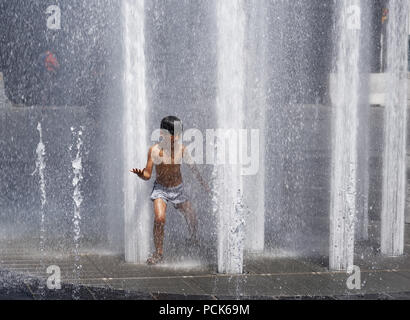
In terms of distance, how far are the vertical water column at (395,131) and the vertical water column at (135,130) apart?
235 centimetres

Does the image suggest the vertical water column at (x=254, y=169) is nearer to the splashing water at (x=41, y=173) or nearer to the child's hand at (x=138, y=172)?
the child's hand at (x=138, y=172)

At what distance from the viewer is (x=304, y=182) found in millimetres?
13344

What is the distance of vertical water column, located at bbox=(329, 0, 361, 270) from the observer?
6789 mm

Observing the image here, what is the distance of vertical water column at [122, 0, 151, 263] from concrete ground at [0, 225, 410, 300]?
0.87ft

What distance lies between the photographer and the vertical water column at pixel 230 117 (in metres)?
6.52

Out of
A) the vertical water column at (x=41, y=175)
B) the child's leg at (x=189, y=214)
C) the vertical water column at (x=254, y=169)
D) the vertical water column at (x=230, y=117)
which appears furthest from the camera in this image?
the vertical water column at (x=41, y=175)

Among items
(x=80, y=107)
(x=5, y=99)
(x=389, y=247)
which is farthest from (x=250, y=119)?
(x=80, y=107)

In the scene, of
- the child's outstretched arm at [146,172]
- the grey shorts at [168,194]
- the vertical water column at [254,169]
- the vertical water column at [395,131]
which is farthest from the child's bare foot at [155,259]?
the vertical water column at [395,131]

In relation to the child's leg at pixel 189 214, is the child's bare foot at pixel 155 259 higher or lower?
lower

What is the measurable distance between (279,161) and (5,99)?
1083 centimetres

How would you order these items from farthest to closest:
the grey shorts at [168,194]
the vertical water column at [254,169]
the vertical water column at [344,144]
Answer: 1. the vertical water column at [254,169]
2. the grey shorts at [168,194]
3. the vertical water column at [344,144]

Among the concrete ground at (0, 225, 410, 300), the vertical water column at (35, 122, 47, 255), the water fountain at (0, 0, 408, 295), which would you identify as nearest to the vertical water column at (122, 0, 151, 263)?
the water fountain at (0, 0, 408, 295)

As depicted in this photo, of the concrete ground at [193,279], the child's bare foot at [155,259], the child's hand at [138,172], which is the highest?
the child's hand at [138,172]

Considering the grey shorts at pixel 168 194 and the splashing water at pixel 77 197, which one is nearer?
the splashing water at pixel 77 197
